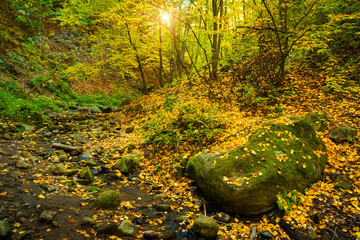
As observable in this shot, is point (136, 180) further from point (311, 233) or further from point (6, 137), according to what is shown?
point (6, 137)

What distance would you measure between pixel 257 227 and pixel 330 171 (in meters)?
2.46

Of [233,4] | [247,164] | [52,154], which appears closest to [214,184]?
[247,164]

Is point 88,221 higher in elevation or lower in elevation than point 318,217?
higher

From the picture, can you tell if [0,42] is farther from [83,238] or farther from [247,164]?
[247,164]

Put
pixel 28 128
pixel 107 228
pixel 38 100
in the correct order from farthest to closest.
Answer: pixel 38 100 < pixel 28 128 < pixel 107 228

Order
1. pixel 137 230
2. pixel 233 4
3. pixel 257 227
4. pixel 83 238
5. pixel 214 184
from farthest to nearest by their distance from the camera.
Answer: pixel 233 4
pixel 214 184
pixel 257 227
pixel 137 230
pixel 83 238

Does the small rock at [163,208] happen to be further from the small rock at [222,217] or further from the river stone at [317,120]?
the river stone at [317,120]

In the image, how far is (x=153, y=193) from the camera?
4551 mm

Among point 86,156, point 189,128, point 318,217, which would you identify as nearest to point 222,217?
point 318,217

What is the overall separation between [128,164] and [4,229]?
3.26 metres

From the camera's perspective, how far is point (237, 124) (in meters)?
5.99

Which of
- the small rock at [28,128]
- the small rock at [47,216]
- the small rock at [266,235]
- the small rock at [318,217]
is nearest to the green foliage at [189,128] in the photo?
the small rock at [266,235]

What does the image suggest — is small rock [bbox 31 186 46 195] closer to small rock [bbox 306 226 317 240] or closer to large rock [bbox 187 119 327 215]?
large rock [bbox 187 119 327 215]

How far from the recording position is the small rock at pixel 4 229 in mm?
2309
